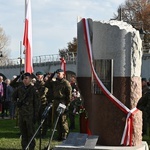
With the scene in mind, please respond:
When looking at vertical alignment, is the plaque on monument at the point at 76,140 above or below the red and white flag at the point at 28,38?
below

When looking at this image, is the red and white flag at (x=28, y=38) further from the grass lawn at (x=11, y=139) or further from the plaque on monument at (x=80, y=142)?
the plaque on monument at (x=80, y=142)

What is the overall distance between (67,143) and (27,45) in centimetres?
463

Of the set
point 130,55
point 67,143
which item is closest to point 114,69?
point 130,55

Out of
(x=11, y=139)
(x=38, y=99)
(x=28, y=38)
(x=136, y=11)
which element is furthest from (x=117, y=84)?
(x=136, y=11)

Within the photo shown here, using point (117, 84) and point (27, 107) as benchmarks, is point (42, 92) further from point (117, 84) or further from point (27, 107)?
point (117, 84)

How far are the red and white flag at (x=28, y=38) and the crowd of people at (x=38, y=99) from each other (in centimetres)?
38

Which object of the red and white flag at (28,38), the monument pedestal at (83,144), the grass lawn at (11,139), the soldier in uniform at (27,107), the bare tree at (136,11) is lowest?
the grass lawn at (11,139)

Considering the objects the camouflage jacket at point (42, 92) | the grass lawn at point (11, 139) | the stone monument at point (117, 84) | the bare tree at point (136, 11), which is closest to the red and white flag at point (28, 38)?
the camouflage jacket at point (42, 92)

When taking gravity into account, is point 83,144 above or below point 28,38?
below

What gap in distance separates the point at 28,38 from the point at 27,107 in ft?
11.8

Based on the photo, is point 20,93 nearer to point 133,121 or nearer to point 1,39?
point 133,121

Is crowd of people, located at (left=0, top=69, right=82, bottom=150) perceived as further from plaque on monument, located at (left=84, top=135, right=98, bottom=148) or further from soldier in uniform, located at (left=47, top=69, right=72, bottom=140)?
plaque on monument, located at (left=84, top=135, right=98, bottom=148)

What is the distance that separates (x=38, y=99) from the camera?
912 cm

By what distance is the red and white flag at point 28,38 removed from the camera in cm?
1190
